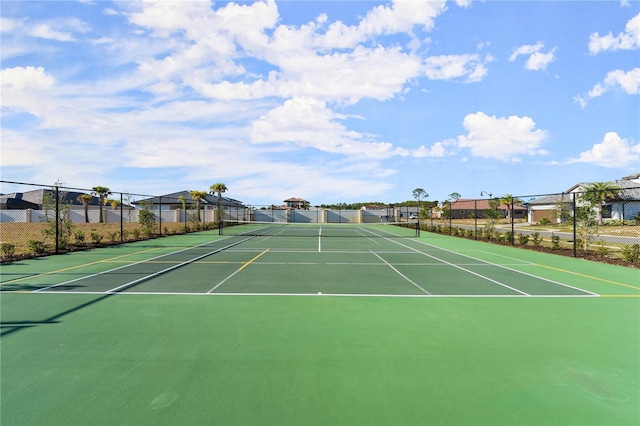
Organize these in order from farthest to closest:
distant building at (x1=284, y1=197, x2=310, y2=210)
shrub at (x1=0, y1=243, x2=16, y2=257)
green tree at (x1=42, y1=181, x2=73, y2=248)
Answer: distant building at (x1=284, y1=197, x2=310, y2=210) → green tree at (x1=42, y1=181, x2=73, y2=248) → shrub at (x1=0, y1=243, x2=16, y2=257)

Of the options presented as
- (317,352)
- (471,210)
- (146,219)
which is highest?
(471,210)

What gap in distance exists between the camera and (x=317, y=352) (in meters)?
3.95

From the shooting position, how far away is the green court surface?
9.37ft

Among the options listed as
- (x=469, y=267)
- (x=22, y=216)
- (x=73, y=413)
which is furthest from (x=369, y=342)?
(x=22, y=216)

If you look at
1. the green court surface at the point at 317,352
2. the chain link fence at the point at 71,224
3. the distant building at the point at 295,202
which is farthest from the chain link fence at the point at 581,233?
the distant building at the point at 295,202

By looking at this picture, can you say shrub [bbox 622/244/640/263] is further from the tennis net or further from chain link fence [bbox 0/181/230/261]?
chain link fence [bbox 0/181/230/261]

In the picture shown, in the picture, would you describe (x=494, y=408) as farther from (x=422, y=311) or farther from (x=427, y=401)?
(x=422, y=311)

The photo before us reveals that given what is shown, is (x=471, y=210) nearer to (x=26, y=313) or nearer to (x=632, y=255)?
(x=632, y=255)

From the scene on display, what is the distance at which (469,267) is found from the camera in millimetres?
10406

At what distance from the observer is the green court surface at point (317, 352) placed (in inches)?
112

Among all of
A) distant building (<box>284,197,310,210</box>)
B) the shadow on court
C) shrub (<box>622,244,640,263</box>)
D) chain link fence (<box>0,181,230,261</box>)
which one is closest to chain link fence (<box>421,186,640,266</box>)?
shrub (<box>622,244,640,263</box>)

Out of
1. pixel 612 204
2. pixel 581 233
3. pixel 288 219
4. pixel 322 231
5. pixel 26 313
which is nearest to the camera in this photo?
pixel 26 313

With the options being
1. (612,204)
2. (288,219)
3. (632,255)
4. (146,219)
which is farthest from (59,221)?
(612,204)

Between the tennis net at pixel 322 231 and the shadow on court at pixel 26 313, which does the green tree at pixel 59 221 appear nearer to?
the shadow on court at pixel 26 313
